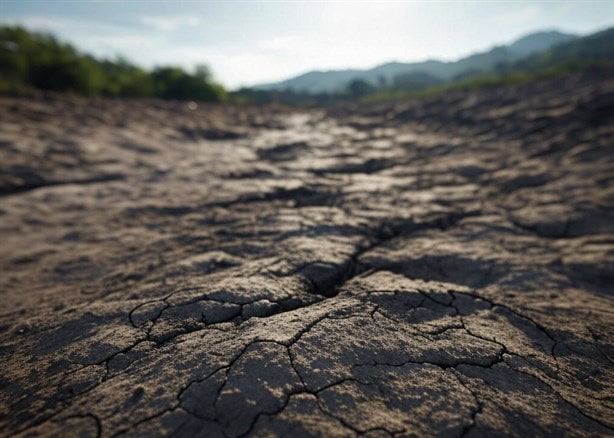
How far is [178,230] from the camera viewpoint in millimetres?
2533

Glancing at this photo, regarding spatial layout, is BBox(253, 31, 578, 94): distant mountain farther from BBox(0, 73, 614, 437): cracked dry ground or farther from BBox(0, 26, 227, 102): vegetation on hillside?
BBox(0, 73, 614, 437): cracked dry ground

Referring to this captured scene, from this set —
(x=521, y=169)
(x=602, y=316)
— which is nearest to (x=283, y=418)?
(x=602, y=316)

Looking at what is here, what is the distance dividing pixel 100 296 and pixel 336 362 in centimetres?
128

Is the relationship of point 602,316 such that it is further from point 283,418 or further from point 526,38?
point 526,38

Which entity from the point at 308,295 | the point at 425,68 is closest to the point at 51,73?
the point at 308,295

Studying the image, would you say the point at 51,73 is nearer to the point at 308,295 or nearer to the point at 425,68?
the point at 308,295

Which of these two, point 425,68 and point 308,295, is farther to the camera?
point 425,68

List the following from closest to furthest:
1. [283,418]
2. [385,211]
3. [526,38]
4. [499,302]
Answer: [283,418], [499,302], [385,211], [526,38]

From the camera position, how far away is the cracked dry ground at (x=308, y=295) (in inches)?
40.6

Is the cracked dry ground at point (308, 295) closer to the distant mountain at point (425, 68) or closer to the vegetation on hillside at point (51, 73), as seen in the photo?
the vegetation on hillside at point (51, 73)

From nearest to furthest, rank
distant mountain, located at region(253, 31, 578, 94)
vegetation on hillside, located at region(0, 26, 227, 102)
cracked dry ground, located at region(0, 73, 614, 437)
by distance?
cracked dry ground, located at region(0, 73, 614, 437)
vegetation on hillside, located at region(0, 26, 227, 102)
distant mountain, located at region(253, 31, 578, 94)

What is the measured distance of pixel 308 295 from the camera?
162 centimetres

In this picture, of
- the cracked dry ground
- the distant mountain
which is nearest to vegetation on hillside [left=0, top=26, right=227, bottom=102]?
the cracked dry ground

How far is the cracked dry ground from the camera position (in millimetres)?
1030
